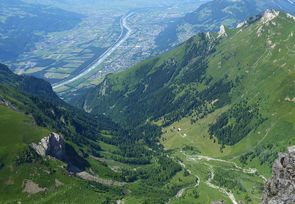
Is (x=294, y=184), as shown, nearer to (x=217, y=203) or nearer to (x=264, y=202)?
(x=264, y=202)

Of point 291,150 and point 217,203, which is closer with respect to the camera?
point 291,150

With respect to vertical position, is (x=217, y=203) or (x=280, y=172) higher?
(x=280, y=172)

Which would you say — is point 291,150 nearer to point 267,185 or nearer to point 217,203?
point 267,185

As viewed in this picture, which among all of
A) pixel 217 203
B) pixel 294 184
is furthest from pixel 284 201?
pixel 217 203

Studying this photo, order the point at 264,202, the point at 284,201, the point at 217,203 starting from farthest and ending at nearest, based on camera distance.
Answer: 1. the point at 217,203
2. the point at 264,202
3. the point at 284,201

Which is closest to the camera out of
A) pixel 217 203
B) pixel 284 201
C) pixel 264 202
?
pixel 284 201

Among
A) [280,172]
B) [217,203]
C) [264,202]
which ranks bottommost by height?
[217,203]
